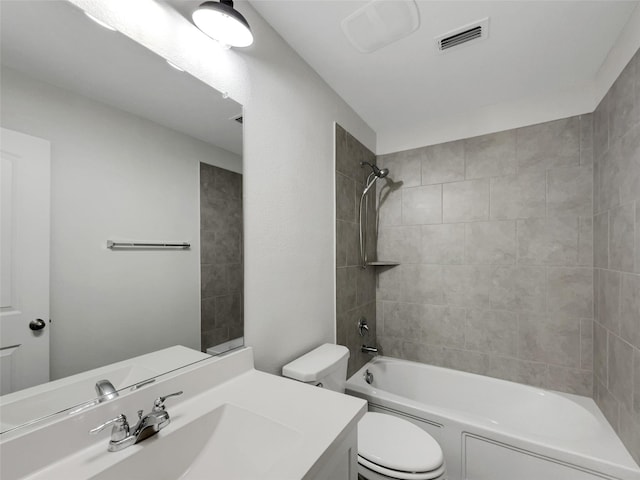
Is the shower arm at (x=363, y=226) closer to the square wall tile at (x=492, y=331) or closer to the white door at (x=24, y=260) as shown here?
the square wall tile at (x=492, y=331)

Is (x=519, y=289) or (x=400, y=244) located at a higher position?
(x=400, y=244)

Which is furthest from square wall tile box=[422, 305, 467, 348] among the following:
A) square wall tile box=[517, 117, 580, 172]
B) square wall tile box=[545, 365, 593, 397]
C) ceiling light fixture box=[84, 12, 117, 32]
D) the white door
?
ceiling light fixture box=[84, 12, 117, 32]

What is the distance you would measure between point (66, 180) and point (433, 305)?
233cm

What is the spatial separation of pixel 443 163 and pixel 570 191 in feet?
2.74

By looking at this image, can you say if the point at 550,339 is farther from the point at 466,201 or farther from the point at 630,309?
the point at 466,201

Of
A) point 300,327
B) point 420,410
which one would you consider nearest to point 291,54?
point 300,327

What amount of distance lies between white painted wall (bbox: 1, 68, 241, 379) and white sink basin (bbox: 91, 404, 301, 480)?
0.27m

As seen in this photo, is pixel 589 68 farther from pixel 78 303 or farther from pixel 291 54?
pixel 78 303

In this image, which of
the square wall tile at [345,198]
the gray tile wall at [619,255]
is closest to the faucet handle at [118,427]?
the square wall tile at [345,198]

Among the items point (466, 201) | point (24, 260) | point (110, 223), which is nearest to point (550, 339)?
point (466, 201)

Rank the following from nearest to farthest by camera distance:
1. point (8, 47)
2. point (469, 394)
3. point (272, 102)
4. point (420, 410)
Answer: point (8, 47) → point (272, 102) → point (420, 410) → point (469, 394)

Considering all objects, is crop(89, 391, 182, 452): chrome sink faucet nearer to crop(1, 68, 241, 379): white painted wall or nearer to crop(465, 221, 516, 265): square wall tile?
crop(1, 68, 241, 379): white painted wall

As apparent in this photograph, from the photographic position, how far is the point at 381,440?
1.42 m

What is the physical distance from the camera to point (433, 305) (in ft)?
7.61
